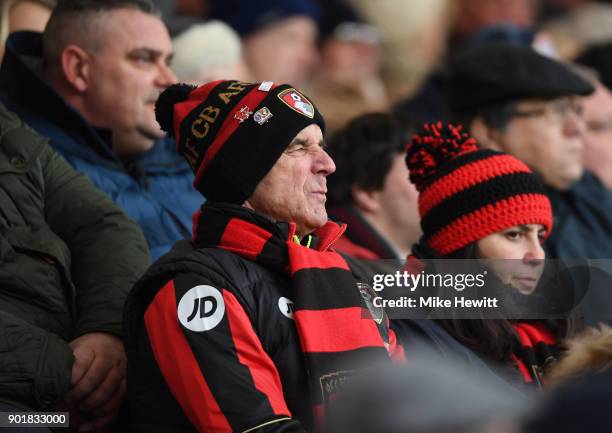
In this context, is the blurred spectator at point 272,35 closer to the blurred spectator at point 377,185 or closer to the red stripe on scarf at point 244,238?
the blurred spectator at point 377,185

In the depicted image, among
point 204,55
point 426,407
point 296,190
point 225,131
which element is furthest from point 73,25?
point 426,407

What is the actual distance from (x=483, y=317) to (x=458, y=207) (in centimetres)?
37

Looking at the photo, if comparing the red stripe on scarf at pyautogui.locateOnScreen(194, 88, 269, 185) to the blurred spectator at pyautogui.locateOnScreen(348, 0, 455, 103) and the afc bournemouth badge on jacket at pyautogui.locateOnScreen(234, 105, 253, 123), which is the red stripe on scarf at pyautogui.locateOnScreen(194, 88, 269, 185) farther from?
the blurred spectator at pyautogui.locateOnScreen(348, 0, 455, 103)

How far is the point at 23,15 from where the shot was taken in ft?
16.5

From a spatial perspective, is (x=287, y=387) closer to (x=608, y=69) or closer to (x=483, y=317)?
(x=483, y=317)

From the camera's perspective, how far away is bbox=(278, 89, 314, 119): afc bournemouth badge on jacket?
327cm

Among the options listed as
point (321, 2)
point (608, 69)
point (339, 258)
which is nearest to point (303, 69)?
point (321, 2)

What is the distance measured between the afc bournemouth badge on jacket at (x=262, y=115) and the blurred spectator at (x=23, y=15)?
2.02 m

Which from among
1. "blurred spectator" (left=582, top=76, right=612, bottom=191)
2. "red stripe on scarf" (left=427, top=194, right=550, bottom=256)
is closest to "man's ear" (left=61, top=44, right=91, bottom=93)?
"red stripe on scarf" (left=427, top=194, right=550, bottom=256)

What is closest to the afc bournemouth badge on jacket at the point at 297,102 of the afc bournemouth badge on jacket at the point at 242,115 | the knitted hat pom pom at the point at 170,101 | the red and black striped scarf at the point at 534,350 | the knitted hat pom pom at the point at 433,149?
the afc bournemouth badge on jacket at the point at 242,115

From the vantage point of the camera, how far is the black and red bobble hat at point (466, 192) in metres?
3.64

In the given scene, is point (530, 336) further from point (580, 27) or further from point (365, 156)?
point (580, 27)

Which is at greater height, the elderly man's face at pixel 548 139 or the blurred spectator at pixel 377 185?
the elderly man's face at pixel 548 139

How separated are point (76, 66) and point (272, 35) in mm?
2969
